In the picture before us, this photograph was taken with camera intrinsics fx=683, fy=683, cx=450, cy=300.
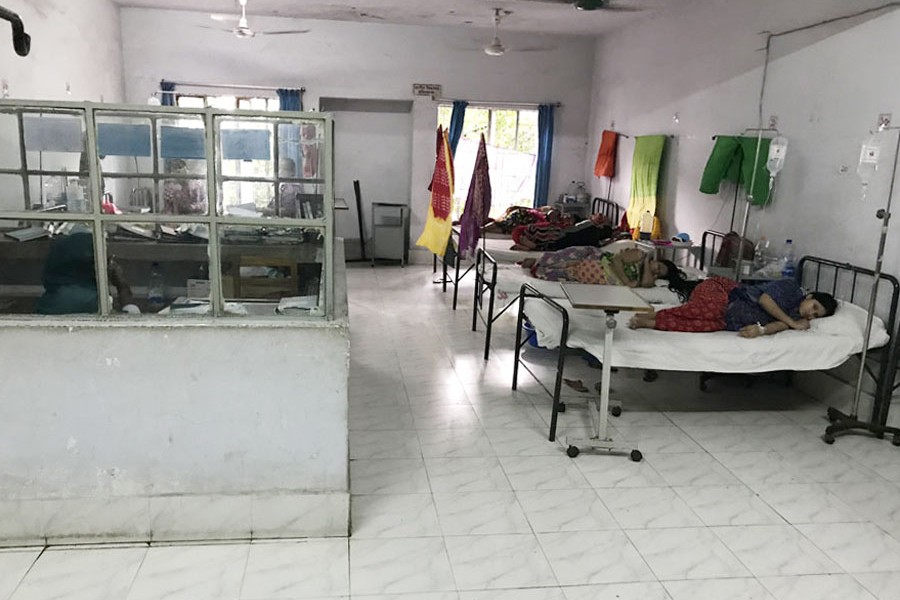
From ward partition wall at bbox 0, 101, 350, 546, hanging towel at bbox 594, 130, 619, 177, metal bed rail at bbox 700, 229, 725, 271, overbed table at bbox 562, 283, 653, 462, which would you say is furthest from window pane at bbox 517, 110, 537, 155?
ward partition wall at bbox 0, 101, 350, 546

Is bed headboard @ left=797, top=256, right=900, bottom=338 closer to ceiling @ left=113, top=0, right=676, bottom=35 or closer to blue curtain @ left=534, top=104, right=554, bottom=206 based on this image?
ceiling @ left=113, top=0, right=676, bottom=35

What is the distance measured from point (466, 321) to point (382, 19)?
161 inches

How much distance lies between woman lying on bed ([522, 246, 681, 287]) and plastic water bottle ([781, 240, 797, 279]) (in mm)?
789

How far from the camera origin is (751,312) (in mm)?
4246

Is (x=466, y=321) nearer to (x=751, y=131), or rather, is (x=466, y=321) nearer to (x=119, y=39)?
(x=751, y=131)

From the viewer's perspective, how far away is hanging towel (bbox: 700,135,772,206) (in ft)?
16.7

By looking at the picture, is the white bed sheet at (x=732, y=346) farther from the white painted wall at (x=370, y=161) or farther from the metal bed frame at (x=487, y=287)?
the white painted wall at (x=370, y=161)

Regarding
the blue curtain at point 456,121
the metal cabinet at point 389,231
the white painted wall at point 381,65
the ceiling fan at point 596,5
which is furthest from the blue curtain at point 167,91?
the ceiling fan at point 596,5

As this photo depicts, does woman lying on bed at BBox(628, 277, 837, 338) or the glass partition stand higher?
the glass partition

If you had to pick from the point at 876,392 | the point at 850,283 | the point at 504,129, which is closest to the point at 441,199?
the point at 504,129

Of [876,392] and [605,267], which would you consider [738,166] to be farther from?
[876,392]

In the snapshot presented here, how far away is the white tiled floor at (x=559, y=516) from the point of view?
2553mm

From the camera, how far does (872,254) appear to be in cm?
422

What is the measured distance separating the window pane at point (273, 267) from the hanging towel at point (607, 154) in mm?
6079
